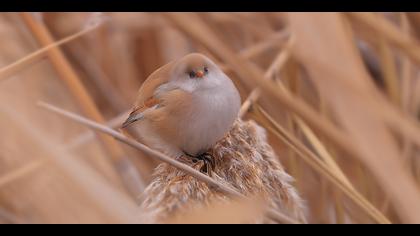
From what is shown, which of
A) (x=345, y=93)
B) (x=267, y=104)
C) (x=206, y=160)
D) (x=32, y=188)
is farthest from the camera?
(x=267, y=104)

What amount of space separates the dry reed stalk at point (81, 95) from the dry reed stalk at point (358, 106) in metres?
0.60

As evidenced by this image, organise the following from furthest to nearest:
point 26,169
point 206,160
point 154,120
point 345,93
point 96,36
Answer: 1. point 96,36
2. point 154,120
3. point 206,160
4. point 26,169
5. point 345,93

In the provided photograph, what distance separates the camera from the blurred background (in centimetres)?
71

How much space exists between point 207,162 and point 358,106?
0.44m

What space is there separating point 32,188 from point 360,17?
1.78 ft

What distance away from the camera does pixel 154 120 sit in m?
1.27

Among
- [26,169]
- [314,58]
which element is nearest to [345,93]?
[314,58]

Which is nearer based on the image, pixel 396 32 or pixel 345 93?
pixel 345 93

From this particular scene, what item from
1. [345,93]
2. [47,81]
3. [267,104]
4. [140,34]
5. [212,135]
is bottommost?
[345,93]

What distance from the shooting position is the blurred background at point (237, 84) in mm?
712

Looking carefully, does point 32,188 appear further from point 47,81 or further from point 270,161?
point 47,81

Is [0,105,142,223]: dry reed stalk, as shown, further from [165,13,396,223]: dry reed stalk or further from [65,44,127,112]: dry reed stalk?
[65,44,127,112]: dry reed stalk

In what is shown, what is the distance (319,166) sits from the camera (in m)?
1.01

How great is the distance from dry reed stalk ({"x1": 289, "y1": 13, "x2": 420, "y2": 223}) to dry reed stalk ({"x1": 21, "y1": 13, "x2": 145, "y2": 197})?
23.6 inches
